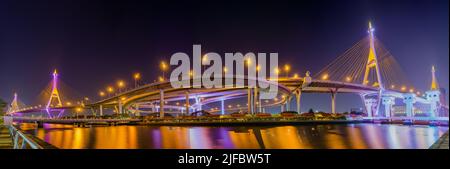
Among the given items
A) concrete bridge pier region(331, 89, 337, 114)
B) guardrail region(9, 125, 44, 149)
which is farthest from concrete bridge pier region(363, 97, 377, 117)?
guardrail region(9, 125, 44, 149)

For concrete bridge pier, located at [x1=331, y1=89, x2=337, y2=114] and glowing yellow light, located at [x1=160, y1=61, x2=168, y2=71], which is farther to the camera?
concrete bridge pier, located at [x1=331, y1=89, x2=337, y2=114]

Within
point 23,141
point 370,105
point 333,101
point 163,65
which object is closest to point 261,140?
point 23,141

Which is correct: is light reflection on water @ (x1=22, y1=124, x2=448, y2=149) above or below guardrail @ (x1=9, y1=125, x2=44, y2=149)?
below

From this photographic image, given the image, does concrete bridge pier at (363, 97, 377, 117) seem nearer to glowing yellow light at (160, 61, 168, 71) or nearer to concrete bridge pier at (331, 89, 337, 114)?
concrete bridge pier at (331, 89, 337, 114)

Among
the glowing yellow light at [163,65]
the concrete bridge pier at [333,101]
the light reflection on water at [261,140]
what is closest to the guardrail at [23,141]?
the light reflection on water at [261,140]

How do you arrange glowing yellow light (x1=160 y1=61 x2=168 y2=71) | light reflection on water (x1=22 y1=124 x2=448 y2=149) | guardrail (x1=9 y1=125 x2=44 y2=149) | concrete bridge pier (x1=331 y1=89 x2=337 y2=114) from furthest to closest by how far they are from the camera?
concrete bridge pier (x1=331 y1=89 x2=337 y2=114) < glowing yellow light (x1=160 y1=61 x2=168 y2=71) < light reflection on water (x1=22 y1=124 x2=448 y2=149) < guardrail (x1=9 y1=125 x2=44 y2=149)

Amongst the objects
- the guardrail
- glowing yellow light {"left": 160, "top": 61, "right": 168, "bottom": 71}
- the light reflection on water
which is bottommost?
the light reflection on water

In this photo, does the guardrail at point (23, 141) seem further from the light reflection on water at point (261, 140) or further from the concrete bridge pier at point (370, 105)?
the concrete bridge pier at point (370, 105)

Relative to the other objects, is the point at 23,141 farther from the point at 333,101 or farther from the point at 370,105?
the point at 333,101

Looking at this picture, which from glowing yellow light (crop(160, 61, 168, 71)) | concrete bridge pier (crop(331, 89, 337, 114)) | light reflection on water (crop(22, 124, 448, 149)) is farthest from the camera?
concrete bridge pier (crop(331, 89, 337, 114))
